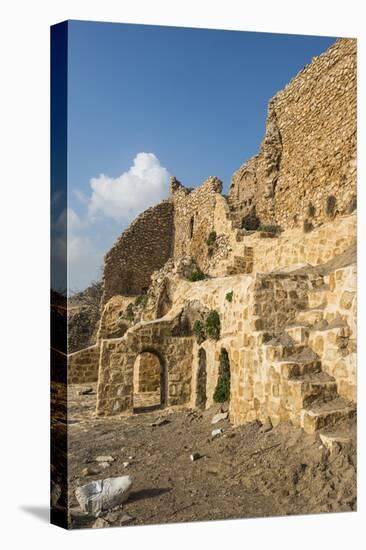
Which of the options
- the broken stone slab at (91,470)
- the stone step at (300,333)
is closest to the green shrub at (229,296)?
the stone step at (300,333)

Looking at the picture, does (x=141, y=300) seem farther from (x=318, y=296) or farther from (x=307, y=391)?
(x=307, y=391)

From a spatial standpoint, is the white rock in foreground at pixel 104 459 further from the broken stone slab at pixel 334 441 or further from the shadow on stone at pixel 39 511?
the broken stone slab at pixel 334 441

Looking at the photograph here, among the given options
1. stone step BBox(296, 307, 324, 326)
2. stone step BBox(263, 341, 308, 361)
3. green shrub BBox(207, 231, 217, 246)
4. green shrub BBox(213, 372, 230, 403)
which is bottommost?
green shrub BBox(213, 372, 230, 403)

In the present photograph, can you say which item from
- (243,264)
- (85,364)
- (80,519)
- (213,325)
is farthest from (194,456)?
(243,264)

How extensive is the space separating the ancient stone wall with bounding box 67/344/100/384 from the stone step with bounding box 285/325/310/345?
4.03 meters

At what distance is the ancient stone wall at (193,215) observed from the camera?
62.3 feet

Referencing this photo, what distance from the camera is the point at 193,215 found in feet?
67.9

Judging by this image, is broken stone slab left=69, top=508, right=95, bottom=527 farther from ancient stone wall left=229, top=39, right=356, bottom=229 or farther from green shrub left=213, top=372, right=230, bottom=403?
ancient stone wall left=229, top=39, right=356, bottom=229

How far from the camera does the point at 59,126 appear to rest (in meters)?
8.46

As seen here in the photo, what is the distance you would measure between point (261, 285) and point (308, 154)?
4984 millimetres

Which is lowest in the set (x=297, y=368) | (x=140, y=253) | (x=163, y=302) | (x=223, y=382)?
(x=223, y=382)

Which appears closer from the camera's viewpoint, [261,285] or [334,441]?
[334,441]

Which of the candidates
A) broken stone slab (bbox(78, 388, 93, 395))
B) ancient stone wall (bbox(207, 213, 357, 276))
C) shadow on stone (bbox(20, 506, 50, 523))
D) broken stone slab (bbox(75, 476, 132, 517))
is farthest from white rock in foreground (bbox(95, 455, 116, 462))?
ancient stone wall (bbox(207, 213, 357, 276))

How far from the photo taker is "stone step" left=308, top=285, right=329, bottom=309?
10445mm
